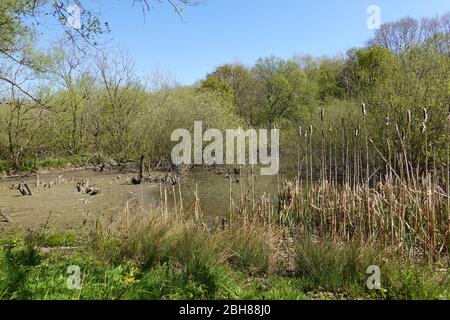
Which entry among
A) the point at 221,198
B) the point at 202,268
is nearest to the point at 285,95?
the point at 221,198

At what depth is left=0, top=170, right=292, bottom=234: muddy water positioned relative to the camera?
29.5ft

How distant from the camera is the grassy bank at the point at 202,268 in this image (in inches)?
132

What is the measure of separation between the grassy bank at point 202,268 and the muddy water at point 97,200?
1.75 meters

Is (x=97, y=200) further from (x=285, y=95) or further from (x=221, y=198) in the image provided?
(x=285, y=95)

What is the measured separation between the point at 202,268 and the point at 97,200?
31.0 feet

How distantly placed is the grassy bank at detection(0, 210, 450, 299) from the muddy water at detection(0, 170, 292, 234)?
175 centimetres

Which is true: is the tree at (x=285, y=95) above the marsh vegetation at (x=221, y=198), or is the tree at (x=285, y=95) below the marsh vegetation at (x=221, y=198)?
above

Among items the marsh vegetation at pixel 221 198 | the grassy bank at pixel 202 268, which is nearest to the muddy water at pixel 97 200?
the marsh vegetation at pixel 221 198

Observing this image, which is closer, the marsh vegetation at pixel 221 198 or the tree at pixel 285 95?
the marsh vegetation at pixel 221 198

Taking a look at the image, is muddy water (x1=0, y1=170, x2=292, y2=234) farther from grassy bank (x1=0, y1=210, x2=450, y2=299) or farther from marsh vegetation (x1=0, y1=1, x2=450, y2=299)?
grassy bank (x1=0, y1=210, x2=450, y2=299)

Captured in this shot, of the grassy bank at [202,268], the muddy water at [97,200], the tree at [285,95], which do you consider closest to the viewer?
the grassy bank at [202,268]

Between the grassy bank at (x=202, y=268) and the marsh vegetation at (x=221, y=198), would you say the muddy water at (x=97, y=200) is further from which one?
the grassy bank at (x=202, y=268)
